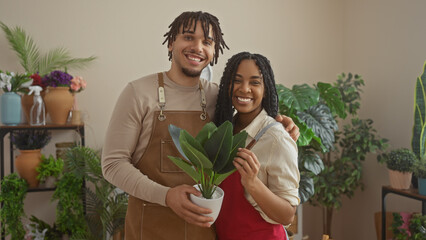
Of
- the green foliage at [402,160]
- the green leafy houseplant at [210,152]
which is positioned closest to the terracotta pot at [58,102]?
the green leafy houseplant at [210,152]

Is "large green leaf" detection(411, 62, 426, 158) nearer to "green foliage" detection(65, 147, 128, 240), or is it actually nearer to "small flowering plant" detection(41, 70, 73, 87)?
"green foliage" detection(65, 147, 128, 240)

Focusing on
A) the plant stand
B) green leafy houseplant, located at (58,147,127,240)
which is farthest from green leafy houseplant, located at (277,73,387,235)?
the plant stand

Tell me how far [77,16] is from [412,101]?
118 inches

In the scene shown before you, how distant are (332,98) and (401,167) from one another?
73 cm

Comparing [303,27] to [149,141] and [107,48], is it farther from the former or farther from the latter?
[149,141]

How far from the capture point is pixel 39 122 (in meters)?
2.88

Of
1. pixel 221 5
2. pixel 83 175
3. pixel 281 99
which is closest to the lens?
pixel 281 99

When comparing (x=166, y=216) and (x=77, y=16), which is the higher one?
(x=77, y=16)

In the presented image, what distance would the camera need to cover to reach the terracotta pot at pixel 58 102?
9.50 ft

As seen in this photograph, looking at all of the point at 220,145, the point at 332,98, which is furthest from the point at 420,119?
the point at 220,145

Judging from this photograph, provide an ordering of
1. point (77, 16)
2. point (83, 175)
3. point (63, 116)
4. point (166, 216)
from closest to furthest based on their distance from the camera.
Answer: point (166, 216) → point (83, 175) → point (63, 116) → point (77, 16)

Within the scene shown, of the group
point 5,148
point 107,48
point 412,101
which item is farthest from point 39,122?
point 412,101

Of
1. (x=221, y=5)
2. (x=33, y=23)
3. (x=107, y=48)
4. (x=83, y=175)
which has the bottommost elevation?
(x=83, y=175)

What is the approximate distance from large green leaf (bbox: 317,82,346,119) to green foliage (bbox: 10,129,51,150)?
7.65ft
